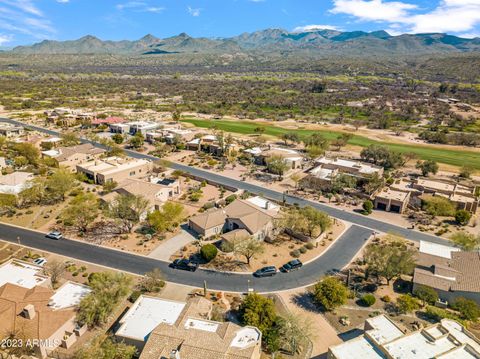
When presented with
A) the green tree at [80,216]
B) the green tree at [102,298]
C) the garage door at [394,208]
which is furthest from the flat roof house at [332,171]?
the green tree at [102,298]

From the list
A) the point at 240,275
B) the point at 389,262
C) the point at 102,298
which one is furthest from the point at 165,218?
the point at 389,262

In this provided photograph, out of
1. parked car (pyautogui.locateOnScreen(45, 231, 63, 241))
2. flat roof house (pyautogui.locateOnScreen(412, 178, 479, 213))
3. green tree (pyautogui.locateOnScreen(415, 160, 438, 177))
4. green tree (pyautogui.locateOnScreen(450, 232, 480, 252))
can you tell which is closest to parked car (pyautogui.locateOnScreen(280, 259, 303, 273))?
green tree (pyautogui.locateOnScreen(450, 232, 480, 252))

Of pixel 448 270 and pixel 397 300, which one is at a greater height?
pixel 448 270

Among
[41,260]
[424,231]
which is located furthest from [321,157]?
[41,260]

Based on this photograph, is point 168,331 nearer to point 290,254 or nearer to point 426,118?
point 290,254

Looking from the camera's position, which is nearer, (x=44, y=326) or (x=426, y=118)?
(x=44, y=326)

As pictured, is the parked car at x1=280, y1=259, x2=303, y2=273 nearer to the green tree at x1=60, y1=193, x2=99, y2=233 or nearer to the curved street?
the curved street

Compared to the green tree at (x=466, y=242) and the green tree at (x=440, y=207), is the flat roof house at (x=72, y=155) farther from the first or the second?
the green tree at (x=466, y=242)
